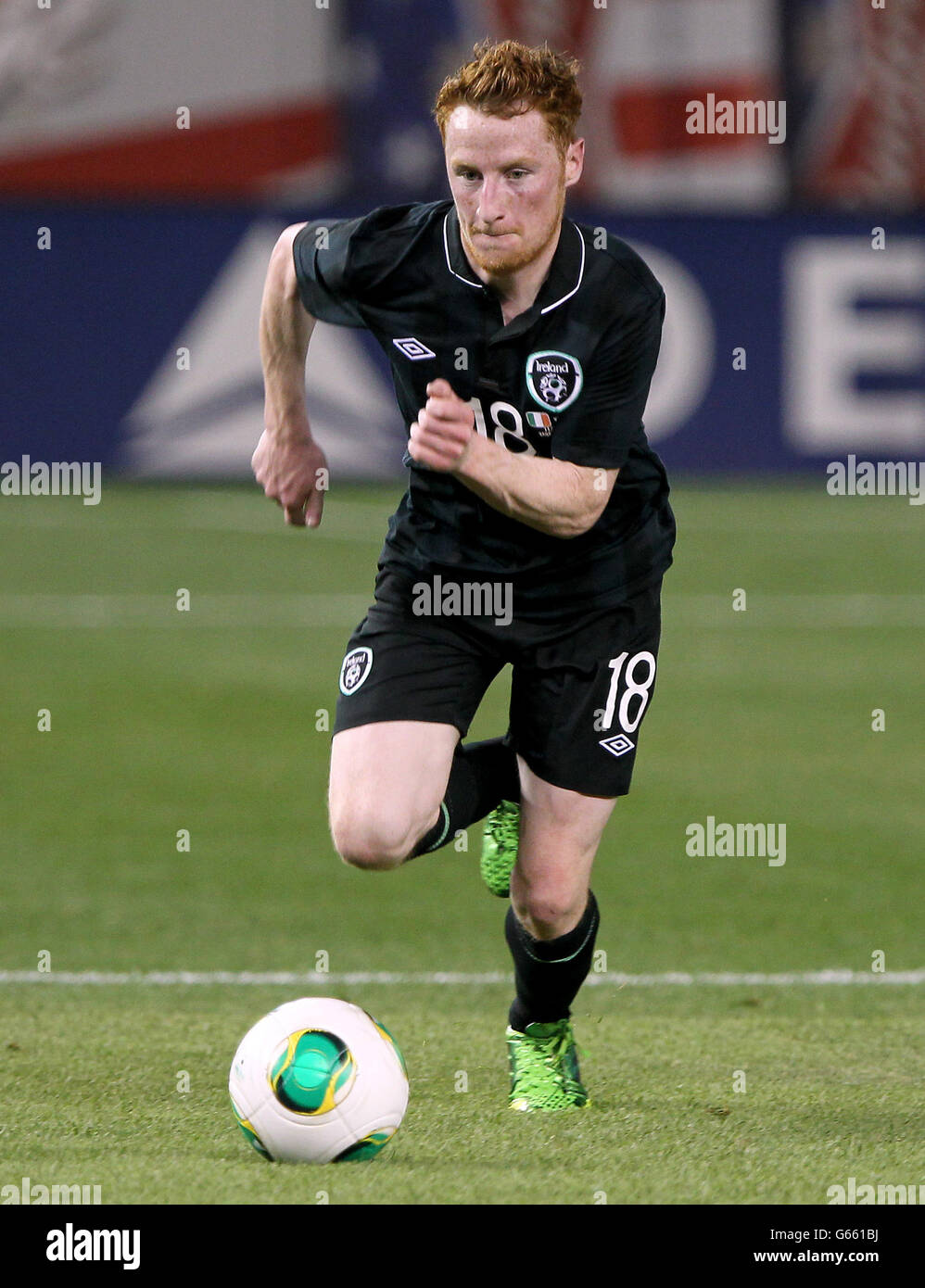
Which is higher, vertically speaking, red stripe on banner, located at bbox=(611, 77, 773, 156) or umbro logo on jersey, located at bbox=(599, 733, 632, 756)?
red stripe on banner, located at bbox=(611, 77, 773, 156)

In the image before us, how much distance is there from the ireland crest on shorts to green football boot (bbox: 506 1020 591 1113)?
1.50 meters

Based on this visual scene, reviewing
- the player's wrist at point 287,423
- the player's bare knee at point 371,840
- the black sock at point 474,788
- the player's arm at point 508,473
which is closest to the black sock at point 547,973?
the black sock at point 474,788

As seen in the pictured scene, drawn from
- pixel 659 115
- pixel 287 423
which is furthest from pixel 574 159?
pixel 659 115

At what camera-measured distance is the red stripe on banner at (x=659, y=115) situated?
78.5 ft

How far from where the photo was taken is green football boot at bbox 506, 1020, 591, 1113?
5.16 m

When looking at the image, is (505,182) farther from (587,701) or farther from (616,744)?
(616,744)

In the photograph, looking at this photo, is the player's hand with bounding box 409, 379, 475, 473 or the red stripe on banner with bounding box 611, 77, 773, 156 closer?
the player's hand with bounding box 409, 379, 475, 473

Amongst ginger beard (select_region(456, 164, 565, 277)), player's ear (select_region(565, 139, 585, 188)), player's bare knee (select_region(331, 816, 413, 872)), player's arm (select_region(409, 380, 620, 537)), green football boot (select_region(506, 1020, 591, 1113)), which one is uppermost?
player's ear (select_region(565, 139, 585, 188))

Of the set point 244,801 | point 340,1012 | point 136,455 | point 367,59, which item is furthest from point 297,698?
point 367,59

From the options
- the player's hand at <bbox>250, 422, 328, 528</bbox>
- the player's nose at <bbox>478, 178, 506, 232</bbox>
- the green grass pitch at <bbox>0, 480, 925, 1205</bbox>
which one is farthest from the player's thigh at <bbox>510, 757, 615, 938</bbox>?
the player's nose at <bbox>478, 178, 506, 232</bbox>

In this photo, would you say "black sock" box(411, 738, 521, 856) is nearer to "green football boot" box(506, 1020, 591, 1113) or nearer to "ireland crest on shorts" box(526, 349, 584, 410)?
"green football boot" box(506, 1020, 591, 1113)

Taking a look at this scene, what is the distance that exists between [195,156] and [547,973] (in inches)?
787

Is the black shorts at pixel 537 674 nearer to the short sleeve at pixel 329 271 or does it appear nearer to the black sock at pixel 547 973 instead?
the black sock at pixel 547 973

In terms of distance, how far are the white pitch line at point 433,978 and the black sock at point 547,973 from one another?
5.02 ft
